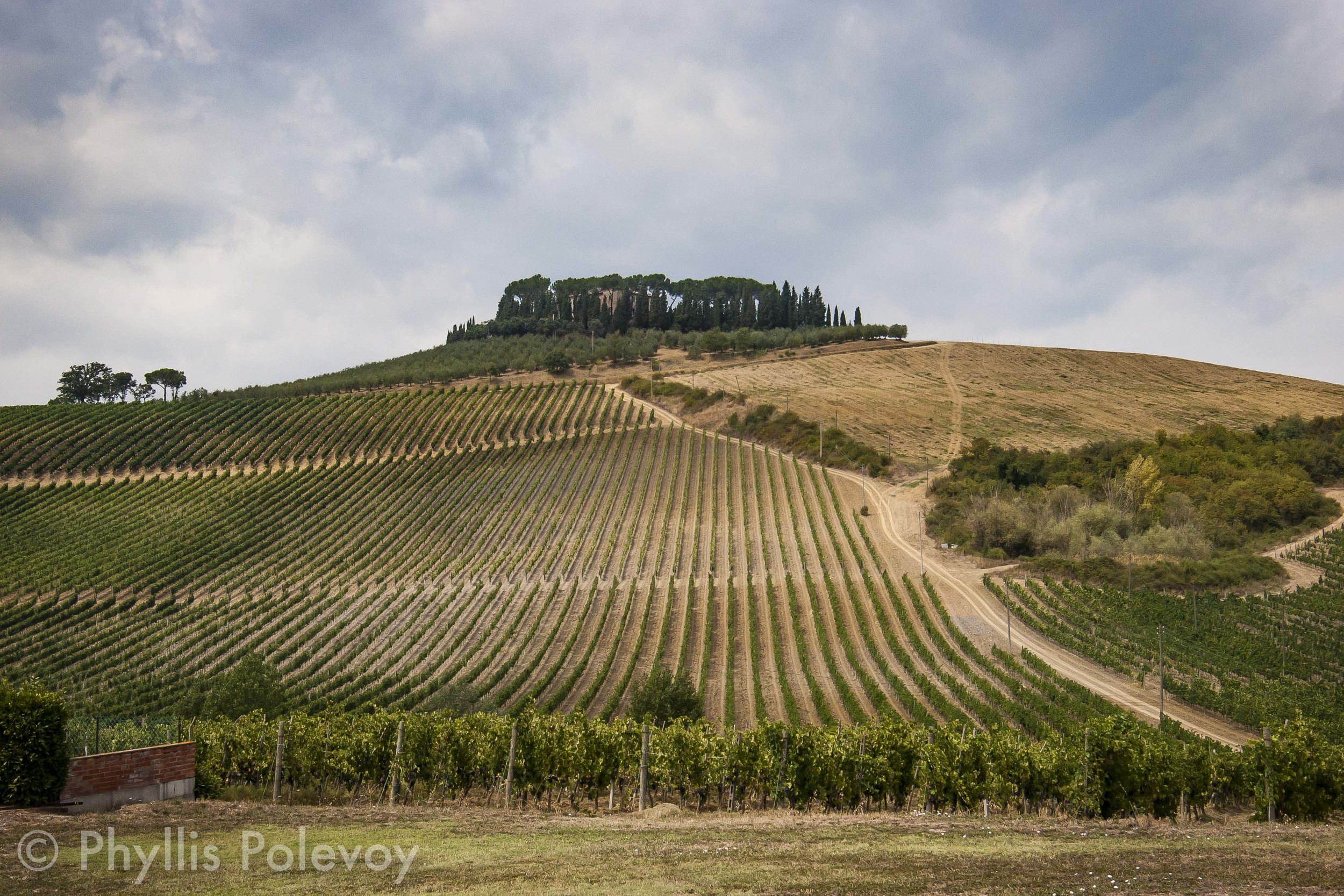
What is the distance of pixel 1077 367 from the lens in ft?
388

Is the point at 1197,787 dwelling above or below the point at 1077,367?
below

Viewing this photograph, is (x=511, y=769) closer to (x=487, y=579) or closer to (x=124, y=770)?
(x=124, y=770)

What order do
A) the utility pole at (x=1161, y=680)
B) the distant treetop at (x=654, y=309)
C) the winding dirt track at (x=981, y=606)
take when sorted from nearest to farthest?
the utility pole at (x=1161, y=680) < the winding dirt track at (x=981, y=606) < the distant treetop at (x=654, y=309)

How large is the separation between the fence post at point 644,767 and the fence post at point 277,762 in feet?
25.6

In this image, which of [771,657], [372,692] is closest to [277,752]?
[372,692]

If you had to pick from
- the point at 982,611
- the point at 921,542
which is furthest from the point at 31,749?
the point at 921,542

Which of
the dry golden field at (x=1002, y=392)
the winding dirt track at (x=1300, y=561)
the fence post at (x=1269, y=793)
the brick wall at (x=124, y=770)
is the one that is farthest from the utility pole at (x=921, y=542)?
the brick wall at (x=124, y=770)

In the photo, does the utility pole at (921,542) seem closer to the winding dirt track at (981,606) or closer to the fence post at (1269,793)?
the winding dirt track at (981,606)

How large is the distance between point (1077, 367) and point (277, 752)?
392ft

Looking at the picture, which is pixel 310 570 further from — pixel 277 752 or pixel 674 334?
pixel 674 334

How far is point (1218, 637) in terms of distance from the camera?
1688 inches

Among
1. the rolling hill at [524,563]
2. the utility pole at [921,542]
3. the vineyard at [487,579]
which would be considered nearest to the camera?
the vineyard at [487,579]

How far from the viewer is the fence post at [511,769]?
18.6 meters

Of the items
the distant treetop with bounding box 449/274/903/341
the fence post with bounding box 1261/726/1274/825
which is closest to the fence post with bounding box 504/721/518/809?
the fence post with bounding box 1261/726/1274/825
